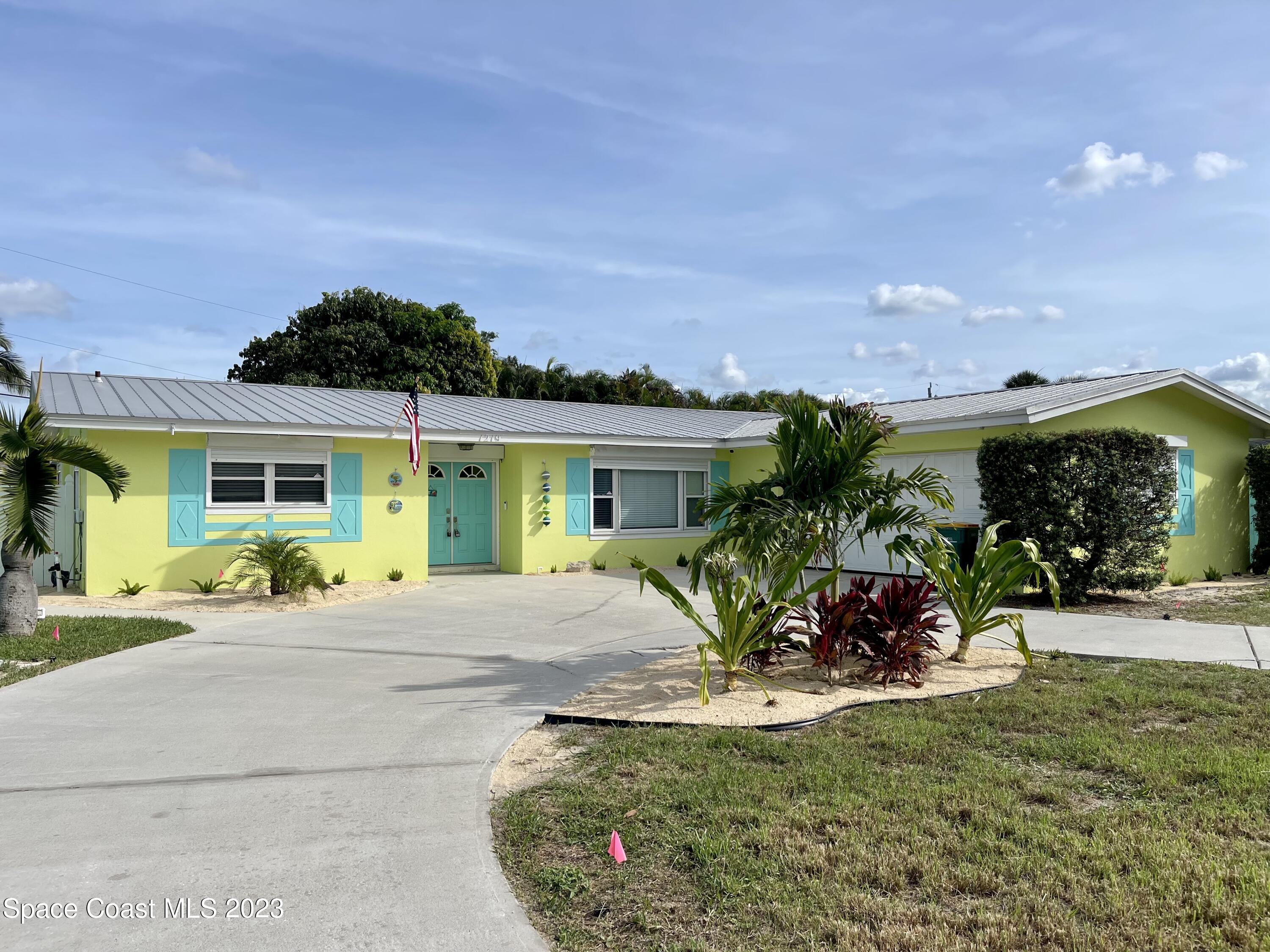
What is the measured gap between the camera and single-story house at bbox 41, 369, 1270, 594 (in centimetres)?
1339

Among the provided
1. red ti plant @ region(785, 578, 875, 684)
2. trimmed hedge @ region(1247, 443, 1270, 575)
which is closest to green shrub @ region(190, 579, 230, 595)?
red ti plant @ region(785, 578, 875, 684)

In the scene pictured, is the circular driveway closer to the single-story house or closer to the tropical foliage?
the single-story house

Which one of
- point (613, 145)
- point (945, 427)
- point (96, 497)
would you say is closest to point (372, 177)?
point (613, 145)

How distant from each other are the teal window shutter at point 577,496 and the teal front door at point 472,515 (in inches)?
64.2

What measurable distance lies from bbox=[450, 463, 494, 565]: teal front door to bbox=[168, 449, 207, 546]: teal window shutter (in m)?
4.82

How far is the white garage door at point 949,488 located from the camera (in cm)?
1470

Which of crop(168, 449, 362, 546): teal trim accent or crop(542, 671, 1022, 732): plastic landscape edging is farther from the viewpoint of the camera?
crop(168, 449, 362, 546): teal trim accent

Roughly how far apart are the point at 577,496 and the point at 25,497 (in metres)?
9.71

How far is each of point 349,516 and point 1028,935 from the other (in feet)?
44.0

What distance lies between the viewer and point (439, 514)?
56.4 feet

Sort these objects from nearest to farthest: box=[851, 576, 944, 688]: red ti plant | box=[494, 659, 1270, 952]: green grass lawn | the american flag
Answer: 1. box=[494, 659, 1270, 952]: green grass lawn
2. box=[851, 576, 944, 688]: red ti plant
3. the american flag

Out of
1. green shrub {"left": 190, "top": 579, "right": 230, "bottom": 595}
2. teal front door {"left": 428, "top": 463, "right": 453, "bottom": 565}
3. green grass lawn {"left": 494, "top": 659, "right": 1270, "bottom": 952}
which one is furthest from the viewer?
teal front door {"left": 428, "top": 463, "right": 453, "bottom": 565}

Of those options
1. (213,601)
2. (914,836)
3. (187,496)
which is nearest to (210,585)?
(213,601)

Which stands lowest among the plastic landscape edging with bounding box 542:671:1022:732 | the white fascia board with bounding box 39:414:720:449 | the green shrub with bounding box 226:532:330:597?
the plastic landscape edging with bounding box 542:671:1022:732
